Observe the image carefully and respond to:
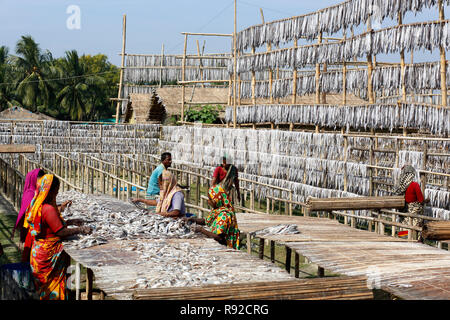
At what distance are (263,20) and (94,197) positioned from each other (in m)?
11.7

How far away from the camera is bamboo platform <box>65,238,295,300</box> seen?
179 inches

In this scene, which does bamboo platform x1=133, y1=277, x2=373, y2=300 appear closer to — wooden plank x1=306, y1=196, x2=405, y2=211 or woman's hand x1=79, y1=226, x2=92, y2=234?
woman's hand x1=79, y1=226, x2=92, y2=234

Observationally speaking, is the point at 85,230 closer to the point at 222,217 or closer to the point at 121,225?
the point at 121,225

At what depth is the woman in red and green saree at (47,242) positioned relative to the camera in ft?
17.3

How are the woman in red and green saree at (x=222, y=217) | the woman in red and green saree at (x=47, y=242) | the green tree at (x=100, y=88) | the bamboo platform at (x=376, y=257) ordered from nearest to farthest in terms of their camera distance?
1. the bamboo platform at (x=376, y=257)
2. the woman in red and green saree at (x=47, y=242)
3. the woman in red and green saree at (x=222, y=217)
4. the green tree at (x=100, y=88)

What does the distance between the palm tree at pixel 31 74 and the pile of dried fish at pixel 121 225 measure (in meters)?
36.1

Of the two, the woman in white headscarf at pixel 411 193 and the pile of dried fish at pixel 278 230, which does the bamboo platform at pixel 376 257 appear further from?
the woman in white headscarf at pixel 411 193

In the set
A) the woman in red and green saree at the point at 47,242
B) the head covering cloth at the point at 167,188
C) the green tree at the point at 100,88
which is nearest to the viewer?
the woman in red and green saree at the point at 47,242

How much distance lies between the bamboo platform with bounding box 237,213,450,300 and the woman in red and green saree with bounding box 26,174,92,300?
2431 millimetres

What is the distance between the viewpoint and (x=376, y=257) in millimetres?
5988

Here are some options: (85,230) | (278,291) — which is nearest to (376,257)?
(278,291)

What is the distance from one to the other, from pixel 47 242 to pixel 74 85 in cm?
3987

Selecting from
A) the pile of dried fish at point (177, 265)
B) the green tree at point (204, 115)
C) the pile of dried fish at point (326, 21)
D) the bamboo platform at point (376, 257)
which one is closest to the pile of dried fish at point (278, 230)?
the bamboo platform at point (376, 257)
